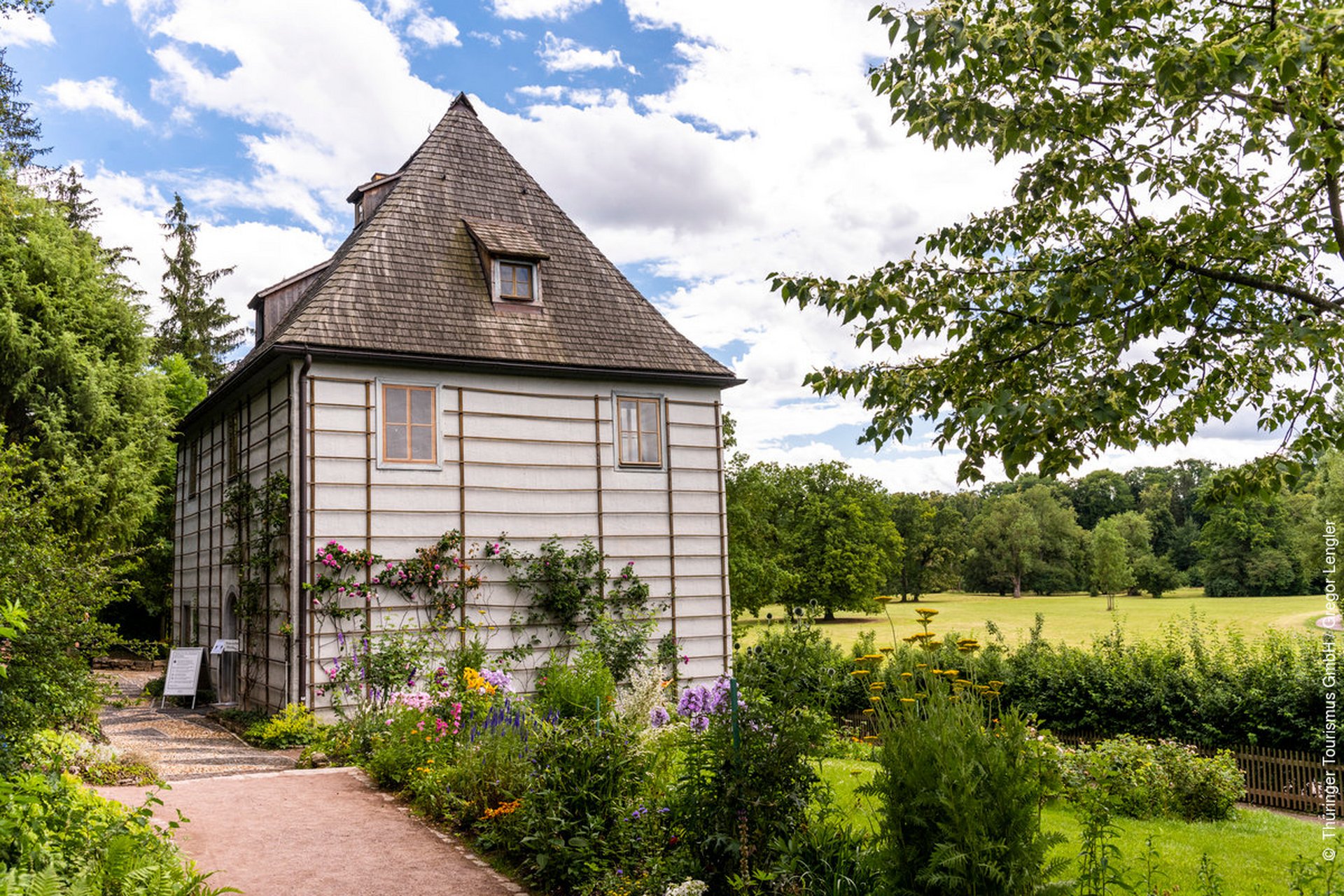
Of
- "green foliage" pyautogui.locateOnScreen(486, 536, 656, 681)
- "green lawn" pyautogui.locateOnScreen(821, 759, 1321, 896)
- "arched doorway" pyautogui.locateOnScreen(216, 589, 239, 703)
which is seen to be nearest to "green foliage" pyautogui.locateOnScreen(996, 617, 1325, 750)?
"green lawn" pyautogui.locateOnScreen(821, 759, 1321, 896)

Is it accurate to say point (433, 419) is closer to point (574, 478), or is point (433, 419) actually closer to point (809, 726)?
point (574, 478)

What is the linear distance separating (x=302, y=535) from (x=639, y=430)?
17.6ft

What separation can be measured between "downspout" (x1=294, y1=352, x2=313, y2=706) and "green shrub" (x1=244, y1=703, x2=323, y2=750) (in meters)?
0.22

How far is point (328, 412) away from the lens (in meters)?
13.1

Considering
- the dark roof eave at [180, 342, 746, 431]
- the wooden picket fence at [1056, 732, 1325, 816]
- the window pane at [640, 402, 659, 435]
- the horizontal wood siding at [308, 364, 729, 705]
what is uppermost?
the dark roof eave at [180, 342, 746, 431]

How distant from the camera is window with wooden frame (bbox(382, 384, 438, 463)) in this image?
44.5 feet

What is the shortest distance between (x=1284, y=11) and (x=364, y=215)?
16100mm

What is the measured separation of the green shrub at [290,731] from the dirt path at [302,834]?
70cm

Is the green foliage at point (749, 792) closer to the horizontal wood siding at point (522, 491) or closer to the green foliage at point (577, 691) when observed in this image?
the green foliage at point (577, 691)

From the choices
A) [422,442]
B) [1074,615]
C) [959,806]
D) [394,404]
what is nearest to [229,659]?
[422,442]

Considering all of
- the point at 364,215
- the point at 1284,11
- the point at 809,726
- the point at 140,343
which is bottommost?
the point at 809,726

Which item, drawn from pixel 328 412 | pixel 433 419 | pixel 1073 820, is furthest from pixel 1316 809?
pixel 328 412

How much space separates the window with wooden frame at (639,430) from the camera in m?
15.4

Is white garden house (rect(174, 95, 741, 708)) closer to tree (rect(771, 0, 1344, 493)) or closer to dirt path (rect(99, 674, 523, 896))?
dirt path (rect(99, 674, 523, 896))
